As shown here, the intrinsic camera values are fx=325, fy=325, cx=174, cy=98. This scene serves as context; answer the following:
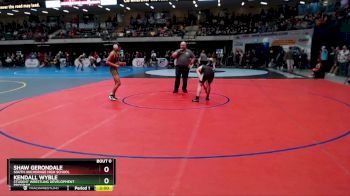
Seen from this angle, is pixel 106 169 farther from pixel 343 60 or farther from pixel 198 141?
pixel 343 60

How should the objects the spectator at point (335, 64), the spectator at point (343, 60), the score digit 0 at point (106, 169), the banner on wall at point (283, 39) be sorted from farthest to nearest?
the banner on wall at point (283, 39) → the spectator at point (335, 64) → the spectator at point (343, 60) → the score digit 0 at point (106, 169)

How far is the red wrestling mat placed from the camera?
3771 mm

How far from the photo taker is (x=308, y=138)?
555 centimetres

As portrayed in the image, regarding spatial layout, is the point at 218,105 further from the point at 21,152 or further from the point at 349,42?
the point at 349,42

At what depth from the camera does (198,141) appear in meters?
5.44

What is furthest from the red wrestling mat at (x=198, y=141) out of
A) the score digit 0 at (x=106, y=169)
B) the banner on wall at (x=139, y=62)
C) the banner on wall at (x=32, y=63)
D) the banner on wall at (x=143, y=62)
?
the banner on wall at (x=32, y=63)

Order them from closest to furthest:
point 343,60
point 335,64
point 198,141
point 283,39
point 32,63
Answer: point 198,141
point 343,60
point 335,64
point 283,39
point 32,63

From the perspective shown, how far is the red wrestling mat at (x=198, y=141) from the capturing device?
3.77m

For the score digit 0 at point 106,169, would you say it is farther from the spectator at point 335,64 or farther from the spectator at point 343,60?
the spectator at point 335,64

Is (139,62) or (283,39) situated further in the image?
(139,62)

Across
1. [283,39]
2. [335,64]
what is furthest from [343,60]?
[283,39]

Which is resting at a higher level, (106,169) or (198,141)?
(106,169)

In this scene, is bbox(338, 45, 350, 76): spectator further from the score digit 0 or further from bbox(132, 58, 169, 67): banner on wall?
the score digit 0

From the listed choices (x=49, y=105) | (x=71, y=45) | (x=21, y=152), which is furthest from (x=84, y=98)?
(x=71, y=45)
